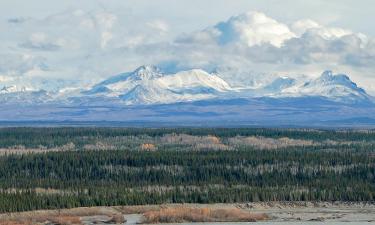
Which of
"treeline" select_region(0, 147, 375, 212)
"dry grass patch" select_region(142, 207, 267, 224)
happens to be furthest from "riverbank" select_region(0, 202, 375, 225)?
"treeline" select_region(0, 147, 375, 212)

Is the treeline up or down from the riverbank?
up

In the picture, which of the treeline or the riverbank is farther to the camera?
the treeline

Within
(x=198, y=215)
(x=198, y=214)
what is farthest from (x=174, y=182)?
(x=198, y=215)

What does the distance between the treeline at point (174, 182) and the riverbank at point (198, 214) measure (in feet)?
10.9

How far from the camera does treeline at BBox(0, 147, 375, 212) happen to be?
491 ft

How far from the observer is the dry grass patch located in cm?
13412

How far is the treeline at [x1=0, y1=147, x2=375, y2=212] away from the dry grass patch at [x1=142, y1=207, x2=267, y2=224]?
41.5 feet

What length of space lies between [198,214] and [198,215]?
275mm

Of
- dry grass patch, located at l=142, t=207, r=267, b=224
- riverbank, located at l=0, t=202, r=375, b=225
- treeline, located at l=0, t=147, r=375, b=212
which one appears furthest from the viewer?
treeline, located at l=0, t=147, r=375, b=212

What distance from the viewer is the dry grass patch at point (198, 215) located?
13412 centimetres

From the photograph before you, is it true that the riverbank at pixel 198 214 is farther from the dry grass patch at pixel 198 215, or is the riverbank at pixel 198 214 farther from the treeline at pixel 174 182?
the treeline at pixel 174 182

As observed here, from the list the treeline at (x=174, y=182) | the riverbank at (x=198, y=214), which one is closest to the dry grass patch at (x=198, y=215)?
the riverbank at (x=198, y=214)

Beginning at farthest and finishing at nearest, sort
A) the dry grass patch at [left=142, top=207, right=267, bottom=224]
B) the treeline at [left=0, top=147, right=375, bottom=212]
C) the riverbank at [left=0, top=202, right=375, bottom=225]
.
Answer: the treeline at [left=0, top=147, right=375, bottom=212], the dry grass patch at [left=142, top=207, right=267, bottom=224], the riverbank at [left=0, top=202, right=375, bottom=225]

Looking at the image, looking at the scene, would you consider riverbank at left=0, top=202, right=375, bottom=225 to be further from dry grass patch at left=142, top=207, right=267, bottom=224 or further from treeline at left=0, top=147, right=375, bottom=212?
treeline at left=0, top=147, right=375, bottom=212
